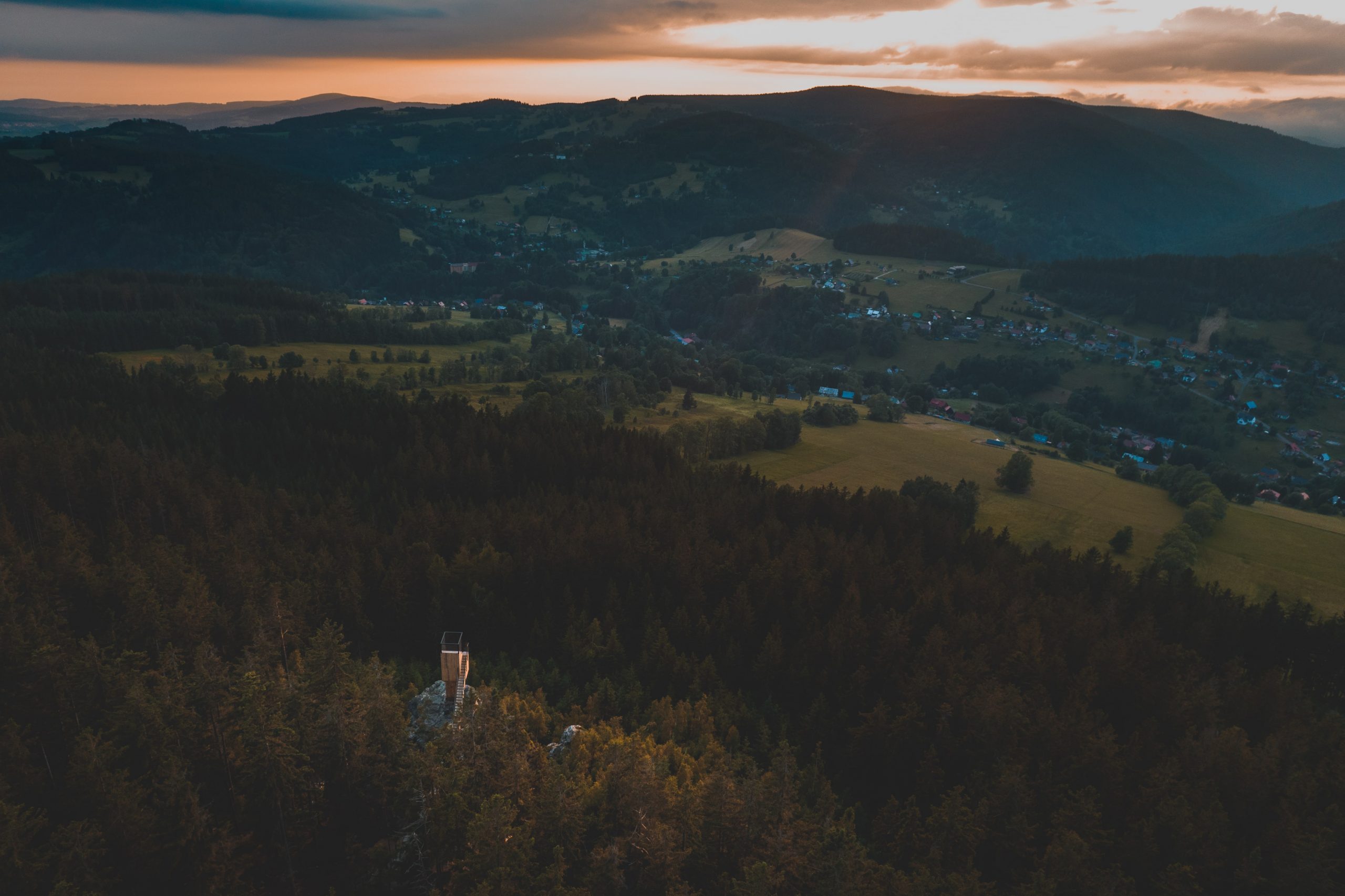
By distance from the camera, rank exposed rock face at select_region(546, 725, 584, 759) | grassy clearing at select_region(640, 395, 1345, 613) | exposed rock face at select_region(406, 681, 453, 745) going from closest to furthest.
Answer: exposed rock face at select_region(406, 681, 453, 745) → exposed rock face at select_region(546, 725, 584, 759) → grassy clearing at select_region(640, 395, 1345, 613)

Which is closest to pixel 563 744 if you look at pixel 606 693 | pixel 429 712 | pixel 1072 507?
pixel 429 712

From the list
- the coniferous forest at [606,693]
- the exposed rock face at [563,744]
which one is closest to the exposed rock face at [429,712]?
the coniferous forest at [606,693]

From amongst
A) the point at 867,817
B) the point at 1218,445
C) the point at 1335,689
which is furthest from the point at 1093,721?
the point at 1218,445

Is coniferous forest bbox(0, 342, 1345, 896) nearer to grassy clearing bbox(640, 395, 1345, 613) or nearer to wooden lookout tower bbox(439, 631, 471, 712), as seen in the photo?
wooden lookout tower bbox(439, 631, 471, 712)

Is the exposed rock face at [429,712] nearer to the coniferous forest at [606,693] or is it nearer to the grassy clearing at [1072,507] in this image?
the coniferous forest at [606,693]

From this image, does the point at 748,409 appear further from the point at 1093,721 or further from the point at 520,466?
the point at 1093,721

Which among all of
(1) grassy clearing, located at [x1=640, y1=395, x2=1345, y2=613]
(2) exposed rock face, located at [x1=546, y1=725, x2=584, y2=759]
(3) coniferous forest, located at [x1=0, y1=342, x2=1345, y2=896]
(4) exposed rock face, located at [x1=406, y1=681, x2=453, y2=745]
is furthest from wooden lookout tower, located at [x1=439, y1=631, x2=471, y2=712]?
(1) grassy clearing, located at [x1=640, y1=395, x2=1345, y2=613]

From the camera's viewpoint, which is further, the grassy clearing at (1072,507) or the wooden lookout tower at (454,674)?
the grassy clearing at (1072,507)
